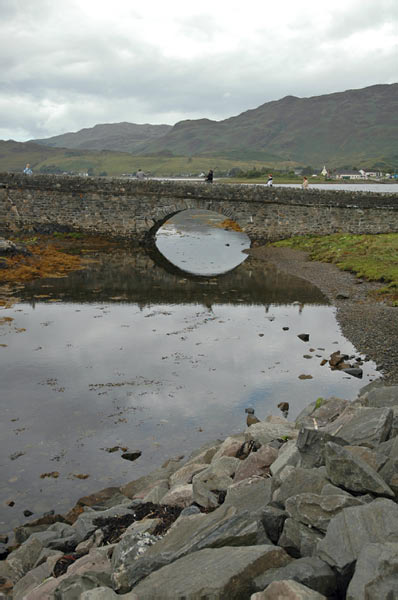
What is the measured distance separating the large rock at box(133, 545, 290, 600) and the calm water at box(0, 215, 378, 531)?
539 centimetres

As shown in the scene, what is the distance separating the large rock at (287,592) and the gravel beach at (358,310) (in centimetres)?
1157

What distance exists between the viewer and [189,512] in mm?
8180

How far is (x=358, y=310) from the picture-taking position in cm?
2459

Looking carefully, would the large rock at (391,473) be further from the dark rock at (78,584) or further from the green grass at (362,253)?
the green grass at (362,253)

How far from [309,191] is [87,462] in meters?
36.4

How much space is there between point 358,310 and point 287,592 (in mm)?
21046

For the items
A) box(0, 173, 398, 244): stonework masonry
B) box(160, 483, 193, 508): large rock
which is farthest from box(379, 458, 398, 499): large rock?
box(0, 173, 398, 244): stonework masonry

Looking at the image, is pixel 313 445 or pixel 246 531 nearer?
pixel 246 531

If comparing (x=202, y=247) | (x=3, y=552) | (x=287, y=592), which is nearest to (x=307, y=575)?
(x=287, y=592)

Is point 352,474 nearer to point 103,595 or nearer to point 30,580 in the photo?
point 103,595

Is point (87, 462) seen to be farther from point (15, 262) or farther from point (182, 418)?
point (15, 262)

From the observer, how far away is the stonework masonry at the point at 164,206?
44031 millimetres

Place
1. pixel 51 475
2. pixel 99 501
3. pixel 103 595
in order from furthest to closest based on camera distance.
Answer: pixel 51 475 < pixel 99 501 < pixel 103 595

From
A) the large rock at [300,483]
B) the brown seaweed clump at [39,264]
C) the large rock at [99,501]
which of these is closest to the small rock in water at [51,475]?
the large rock at [99,501]
